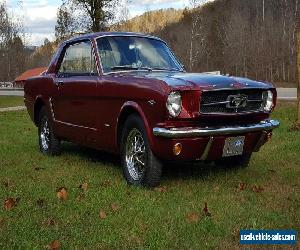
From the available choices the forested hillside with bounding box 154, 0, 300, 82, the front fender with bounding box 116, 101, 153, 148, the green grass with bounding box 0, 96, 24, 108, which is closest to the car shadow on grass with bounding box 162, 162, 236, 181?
the front fender with bounding box 116, 101, 153, 148

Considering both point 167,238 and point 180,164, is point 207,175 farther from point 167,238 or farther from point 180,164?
point 167,238

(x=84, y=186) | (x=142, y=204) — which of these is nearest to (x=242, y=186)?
(x=142, y=204)

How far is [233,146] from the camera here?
583 cm

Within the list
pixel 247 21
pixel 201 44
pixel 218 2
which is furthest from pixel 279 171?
pixel 218 2

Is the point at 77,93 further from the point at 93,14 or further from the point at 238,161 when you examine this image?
the point at 93,14

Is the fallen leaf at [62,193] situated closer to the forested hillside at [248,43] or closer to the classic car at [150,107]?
the classic car at [150,107]

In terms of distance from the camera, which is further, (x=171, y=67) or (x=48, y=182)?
(x=171, y=67)

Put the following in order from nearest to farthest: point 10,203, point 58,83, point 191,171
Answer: point 10,203 → point 191,171 → point 58,83

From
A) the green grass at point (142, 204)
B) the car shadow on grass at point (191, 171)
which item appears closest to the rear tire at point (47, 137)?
the green grass at point (142, 204)

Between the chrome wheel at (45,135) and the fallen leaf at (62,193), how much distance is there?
114 inches

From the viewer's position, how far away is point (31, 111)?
907 centimetres

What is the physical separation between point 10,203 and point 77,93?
2.25 metres

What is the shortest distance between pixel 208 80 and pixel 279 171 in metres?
1.90

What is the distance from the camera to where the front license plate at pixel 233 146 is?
5.76 m
